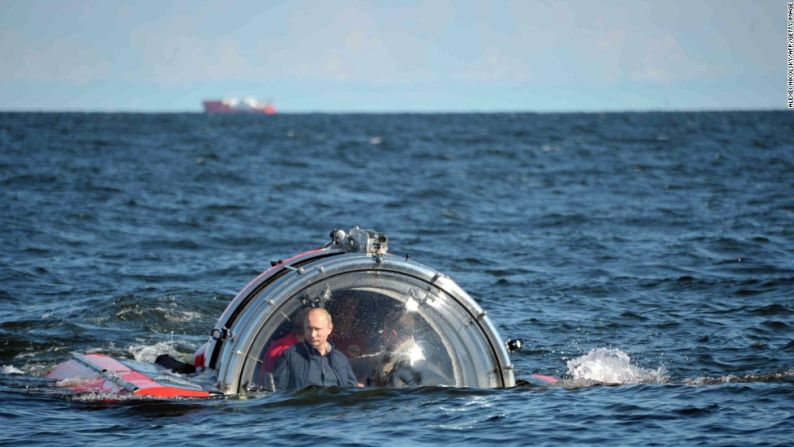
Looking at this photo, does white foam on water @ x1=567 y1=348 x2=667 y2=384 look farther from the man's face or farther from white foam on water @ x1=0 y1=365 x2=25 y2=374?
white foam on water @ x1=0 y1=365 x2=25 y2=374

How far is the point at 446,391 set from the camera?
10461mm

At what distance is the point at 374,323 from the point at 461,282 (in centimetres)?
973

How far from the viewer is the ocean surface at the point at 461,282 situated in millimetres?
10086

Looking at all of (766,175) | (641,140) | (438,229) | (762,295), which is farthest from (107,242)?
(641,140)

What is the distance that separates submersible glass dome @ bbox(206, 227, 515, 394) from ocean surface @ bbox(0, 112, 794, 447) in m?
0.23

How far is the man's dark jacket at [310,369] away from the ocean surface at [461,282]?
0.12 metres

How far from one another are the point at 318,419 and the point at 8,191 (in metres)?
26.9

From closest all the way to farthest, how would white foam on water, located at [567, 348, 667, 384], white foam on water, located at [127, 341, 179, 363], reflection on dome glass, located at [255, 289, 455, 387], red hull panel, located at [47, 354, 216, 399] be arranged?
reflection on dome glass, located at [255, 289, 455, 387] < red hull panel, located at [47, 354, 216, 399] < white foam on water, located at [567, 348, 667, 384] < white foam on water, located at [127, 341, 179, 363]

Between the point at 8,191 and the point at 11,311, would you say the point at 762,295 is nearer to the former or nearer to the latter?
the point at 11,311

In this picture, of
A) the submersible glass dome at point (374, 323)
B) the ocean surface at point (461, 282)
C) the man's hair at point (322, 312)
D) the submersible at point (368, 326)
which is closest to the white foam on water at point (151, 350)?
the ocean surface at point (461, 282)

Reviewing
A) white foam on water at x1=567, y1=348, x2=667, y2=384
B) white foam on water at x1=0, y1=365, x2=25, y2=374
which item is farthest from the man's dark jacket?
white foam on water at x1=0, y1=365, x2=25, y2=374

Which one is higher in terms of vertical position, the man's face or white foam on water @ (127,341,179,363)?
the man's face

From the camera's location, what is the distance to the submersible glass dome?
10156 mm

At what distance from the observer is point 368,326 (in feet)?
33.5
